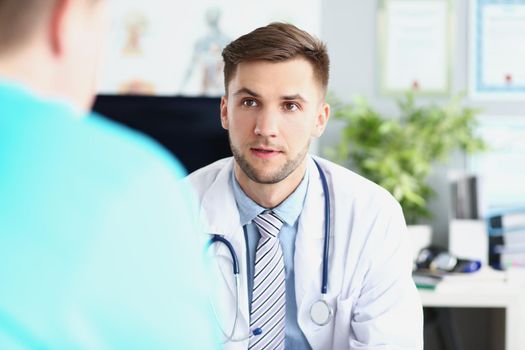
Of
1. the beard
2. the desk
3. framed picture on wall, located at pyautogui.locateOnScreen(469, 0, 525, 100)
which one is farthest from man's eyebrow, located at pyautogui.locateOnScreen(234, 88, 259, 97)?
framed picture on wall, located at pyautogui.locateOnScreen(469, 0, 525, 100)

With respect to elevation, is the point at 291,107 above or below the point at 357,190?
above

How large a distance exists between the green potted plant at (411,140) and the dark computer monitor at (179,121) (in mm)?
535

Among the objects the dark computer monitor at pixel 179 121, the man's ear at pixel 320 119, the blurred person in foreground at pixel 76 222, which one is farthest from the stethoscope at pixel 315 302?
the blurred person in foreground at pixel 76 222

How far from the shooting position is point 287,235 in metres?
1.44

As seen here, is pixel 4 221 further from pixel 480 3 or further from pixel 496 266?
pixel 480 3

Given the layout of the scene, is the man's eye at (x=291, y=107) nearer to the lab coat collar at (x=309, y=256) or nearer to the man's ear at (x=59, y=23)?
the lab coat collar at (x=309, y=256)

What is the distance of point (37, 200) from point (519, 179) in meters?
2.43

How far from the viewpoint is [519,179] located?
260 cm

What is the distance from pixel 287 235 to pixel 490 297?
0.86 metres

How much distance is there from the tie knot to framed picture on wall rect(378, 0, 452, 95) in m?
1.27

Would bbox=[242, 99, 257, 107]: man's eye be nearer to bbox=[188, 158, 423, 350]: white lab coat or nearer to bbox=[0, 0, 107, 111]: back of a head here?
bbox=[188, 158, 423, 350]: white lab coat

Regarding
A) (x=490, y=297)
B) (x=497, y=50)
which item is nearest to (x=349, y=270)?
(x=490, y=297)

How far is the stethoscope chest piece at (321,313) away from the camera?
1352mm

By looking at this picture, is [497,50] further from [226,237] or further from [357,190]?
[226,237]
